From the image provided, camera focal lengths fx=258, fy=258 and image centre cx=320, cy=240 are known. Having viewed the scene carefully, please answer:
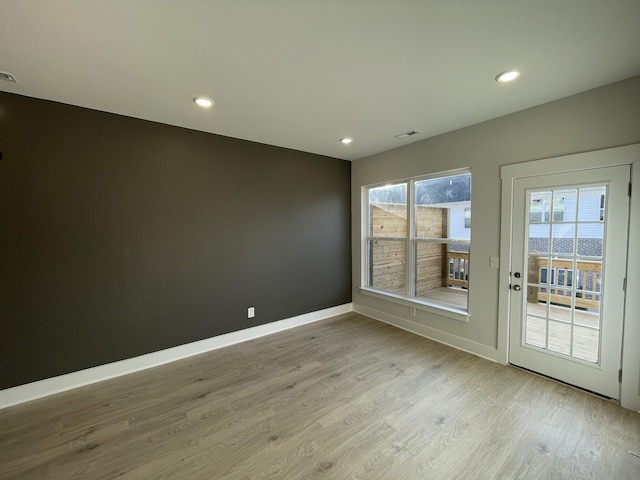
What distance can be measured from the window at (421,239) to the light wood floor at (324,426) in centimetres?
109

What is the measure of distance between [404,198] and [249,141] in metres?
2.41

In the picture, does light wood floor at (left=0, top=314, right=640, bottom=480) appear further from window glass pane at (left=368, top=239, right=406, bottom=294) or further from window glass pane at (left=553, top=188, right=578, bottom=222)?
window glass pane at (left=553, top=188, right=578, bottom=222)

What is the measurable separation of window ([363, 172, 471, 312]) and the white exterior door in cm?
60

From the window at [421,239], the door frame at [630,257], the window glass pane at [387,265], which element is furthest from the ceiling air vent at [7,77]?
A: the door frame at [630,257]

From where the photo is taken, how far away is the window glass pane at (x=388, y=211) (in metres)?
4.03

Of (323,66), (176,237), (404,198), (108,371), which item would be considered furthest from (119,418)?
(404,198)

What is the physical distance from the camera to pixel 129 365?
2760 millimetres

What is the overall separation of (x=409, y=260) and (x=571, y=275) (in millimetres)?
1774

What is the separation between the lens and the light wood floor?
1631 millimetres

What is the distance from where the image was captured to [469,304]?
122 inches

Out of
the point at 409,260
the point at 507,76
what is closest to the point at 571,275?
the point at 409,260

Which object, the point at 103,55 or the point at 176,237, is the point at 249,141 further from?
the point at 103,55

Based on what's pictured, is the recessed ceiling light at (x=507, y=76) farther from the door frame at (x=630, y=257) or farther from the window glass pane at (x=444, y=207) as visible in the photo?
the window glass pane at (x=444, y=207)

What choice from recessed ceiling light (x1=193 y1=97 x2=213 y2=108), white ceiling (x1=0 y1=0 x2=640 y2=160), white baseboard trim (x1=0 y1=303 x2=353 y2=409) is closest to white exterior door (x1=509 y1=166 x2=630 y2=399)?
white ceiling (x1=0 y1=0 x2=640 y2=160)
